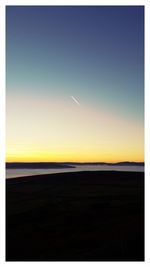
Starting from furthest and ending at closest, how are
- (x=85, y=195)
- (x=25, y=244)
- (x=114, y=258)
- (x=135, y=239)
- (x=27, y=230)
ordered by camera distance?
1. (x=85, y=195)
2. (x=27, y=230)
3. (x=135, y=239)
4. (x=25, y=244)
5. (x=114, y=258)

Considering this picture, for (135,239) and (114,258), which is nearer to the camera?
(114,258)

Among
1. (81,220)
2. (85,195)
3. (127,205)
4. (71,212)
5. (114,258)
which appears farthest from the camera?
(85,195)
